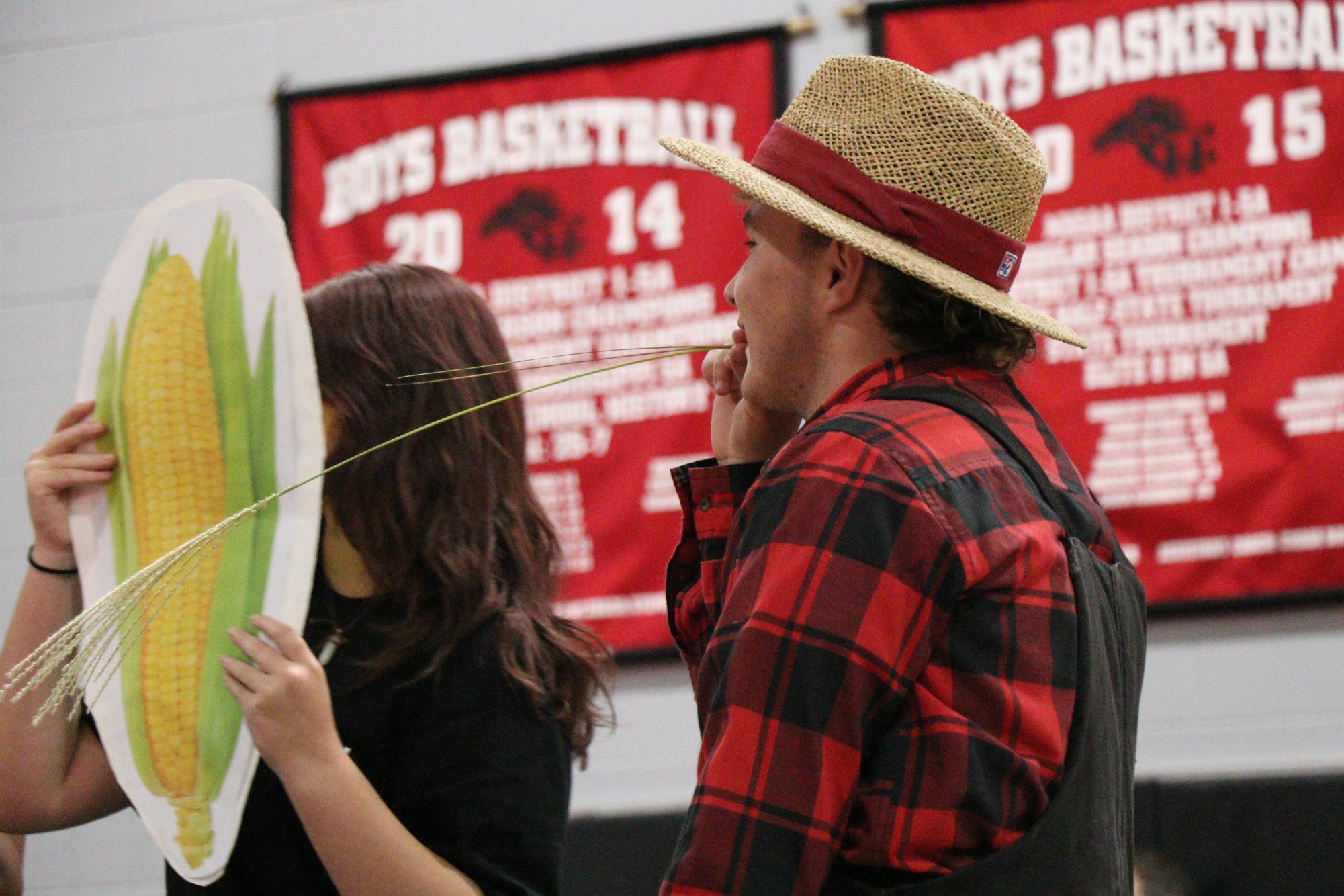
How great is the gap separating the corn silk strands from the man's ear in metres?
0.18

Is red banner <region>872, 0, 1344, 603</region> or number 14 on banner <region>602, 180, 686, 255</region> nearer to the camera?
red banner <region>872, 0, 1344, 603</region>

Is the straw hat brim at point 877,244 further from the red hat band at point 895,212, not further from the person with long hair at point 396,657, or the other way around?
the person with long hair at point 396,657

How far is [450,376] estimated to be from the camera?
1249 millimetres

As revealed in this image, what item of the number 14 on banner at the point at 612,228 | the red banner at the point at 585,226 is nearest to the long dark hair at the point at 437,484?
the red banner at the point at 585,226

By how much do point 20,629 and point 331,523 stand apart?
33cm

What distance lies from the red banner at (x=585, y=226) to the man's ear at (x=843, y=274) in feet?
5.02

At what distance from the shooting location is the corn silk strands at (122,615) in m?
1.15

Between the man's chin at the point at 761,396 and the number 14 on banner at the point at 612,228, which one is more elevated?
the number 14 on banner at the point at 612,228

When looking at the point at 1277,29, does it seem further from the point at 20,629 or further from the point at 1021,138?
the point at 20,629

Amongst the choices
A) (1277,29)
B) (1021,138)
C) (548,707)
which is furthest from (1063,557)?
(1277,29)

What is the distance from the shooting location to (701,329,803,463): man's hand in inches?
44.1

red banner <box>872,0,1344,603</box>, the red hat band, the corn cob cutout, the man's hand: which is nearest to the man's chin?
the man's hand

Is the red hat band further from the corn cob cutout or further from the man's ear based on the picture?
the corn cob cutout

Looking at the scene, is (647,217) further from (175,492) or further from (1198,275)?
(175,492)
